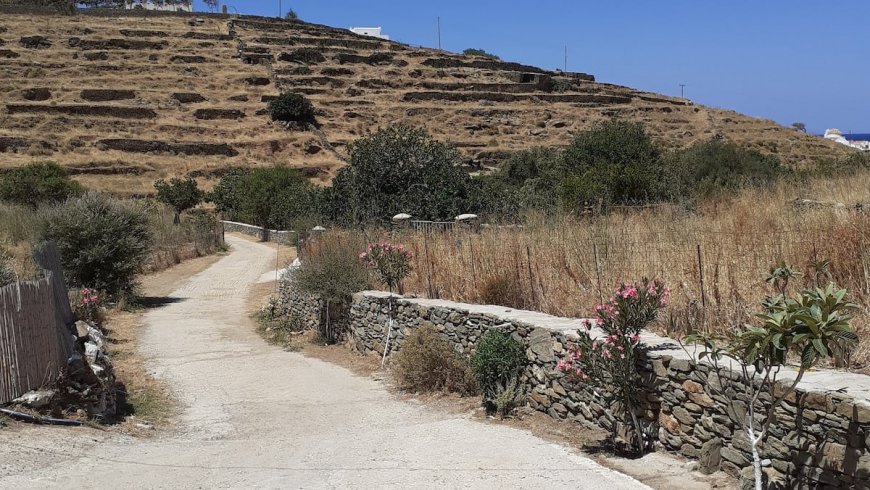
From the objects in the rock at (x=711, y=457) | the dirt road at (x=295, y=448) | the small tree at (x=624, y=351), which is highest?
the small tree at (x=624, y=351)

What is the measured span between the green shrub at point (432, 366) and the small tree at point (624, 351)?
3437 millimetres

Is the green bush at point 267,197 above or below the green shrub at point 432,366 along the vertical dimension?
above

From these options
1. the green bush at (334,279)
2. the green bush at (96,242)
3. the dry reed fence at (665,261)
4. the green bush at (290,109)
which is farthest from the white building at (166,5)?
the dry reed fence at (665,261)

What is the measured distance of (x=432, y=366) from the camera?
11.4 m

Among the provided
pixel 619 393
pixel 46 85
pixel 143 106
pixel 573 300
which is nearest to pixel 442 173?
pixel 573 300

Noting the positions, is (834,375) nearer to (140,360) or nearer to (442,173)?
(140,360)

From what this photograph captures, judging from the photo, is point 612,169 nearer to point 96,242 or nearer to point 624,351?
point 96,242

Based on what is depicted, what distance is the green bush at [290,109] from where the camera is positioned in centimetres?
7206

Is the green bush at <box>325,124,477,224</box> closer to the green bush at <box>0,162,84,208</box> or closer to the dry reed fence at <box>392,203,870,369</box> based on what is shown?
the dry reed fence at <box>392,203,870,369</box>

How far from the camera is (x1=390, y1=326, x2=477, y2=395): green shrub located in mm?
11133

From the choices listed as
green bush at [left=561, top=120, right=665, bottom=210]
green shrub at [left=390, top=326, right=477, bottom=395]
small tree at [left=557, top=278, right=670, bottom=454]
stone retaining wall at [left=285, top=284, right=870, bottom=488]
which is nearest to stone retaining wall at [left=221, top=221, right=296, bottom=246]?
green bush at [left=561, top=120, right=665, bottom=210]

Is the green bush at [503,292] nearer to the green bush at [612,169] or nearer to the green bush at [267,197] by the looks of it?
the green bush at [612,169]

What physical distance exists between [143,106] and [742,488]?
72381mm

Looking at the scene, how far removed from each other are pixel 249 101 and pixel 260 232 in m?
Answer: 35.2
